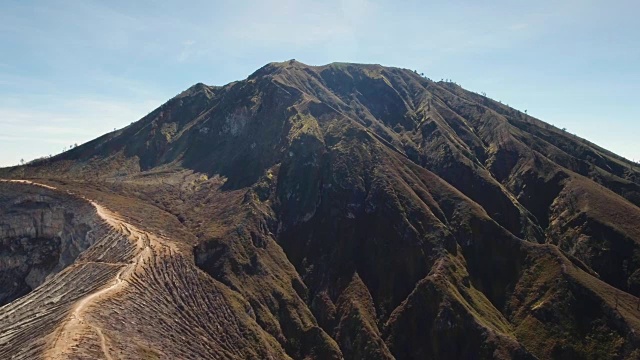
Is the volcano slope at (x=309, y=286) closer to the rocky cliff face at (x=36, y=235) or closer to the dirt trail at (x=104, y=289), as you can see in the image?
the rocky cliff face at (x=36, y=235)

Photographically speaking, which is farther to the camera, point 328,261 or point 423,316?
point 328,261

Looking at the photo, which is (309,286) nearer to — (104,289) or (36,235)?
(104,289)

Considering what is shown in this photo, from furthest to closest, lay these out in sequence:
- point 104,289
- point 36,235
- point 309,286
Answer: point 36,235 → point 309,286 → point 104,289

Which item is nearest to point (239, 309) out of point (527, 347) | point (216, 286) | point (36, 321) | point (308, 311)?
point (216, 286)

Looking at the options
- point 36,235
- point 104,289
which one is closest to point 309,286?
point 104,289

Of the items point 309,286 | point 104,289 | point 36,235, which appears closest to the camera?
point 104,289

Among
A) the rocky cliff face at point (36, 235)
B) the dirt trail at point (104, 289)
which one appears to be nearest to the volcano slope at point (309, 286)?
the rocky cliff face at point (36, 235)

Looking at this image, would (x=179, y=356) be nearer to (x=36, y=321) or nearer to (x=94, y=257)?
(x=36, y=321)
